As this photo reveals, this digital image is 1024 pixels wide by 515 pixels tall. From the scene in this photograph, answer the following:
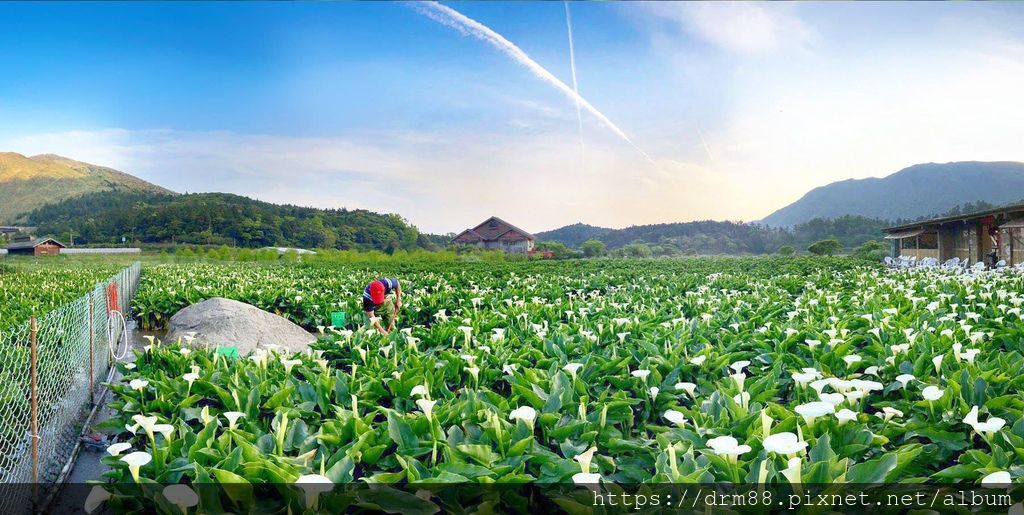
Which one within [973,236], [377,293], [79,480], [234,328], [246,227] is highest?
[246,227]

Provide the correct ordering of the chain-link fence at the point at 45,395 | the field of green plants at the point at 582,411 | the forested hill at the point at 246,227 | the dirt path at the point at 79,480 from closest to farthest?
the field of green plants at the point at 582,411 < the chain-link fence at the point at 45,395 < the dirt path at the point at 79,480 < the forested hill at the point at 246,227

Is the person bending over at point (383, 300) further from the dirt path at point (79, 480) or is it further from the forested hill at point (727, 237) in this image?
the forested hill at point (727, 237)

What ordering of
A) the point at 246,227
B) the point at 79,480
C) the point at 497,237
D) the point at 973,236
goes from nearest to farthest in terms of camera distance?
the point at 79,480 < the point at 973,236 < the point at 246,227 < the point at 497,237

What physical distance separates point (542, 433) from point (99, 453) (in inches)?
165

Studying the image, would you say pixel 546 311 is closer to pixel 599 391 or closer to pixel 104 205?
pixel 599 391

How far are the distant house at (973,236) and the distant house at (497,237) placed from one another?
46.9m

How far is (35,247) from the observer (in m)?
53.8

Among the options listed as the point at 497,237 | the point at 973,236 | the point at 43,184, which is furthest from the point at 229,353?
the point at 43,184

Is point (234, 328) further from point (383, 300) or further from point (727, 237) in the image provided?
point (727, 237)

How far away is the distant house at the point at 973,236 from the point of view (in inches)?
934

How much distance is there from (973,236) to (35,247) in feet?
221

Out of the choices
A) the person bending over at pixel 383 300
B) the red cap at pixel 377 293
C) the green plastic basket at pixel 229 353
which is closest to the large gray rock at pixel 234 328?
the person bending over at pixel 383 300

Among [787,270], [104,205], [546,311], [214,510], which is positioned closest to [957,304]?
[546,311]

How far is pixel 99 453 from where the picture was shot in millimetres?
5367
